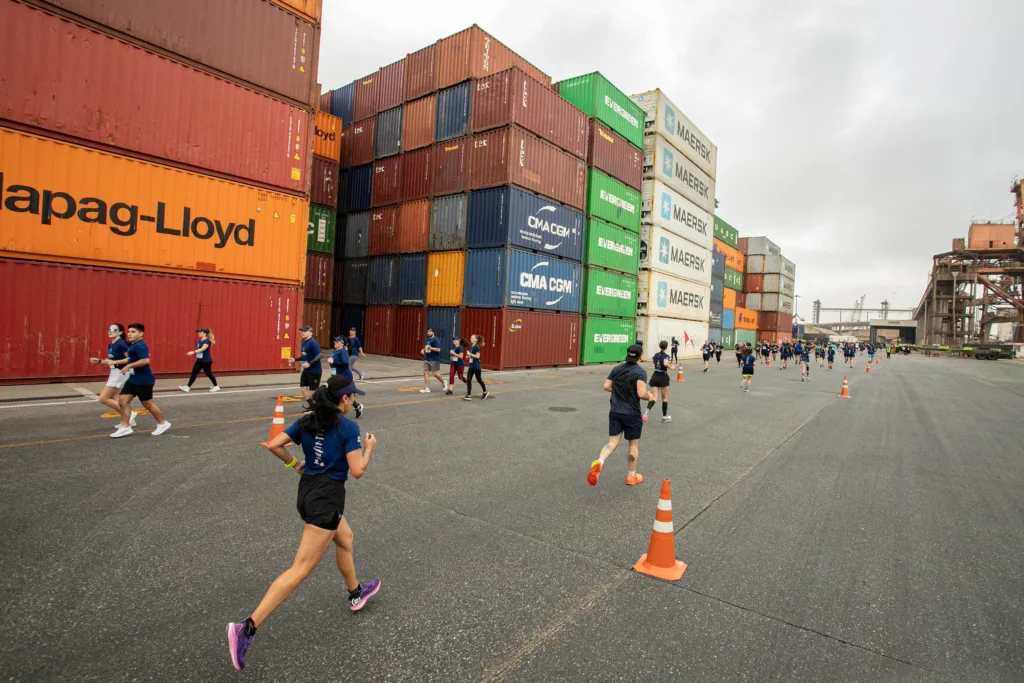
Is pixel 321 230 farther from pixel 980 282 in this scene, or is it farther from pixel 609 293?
pixel 980 282

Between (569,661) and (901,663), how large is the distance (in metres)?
2.00

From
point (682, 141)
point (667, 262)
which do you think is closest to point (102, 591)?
point (667, 262)

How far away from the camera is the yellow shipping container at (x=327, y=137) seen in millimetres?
26266

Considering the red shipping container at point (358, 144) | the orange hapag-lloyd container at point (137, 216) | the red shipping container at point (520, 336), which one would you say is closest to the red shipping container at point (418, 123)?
the red shipping container at point (358, 144)

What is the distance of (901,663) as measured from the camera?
300 centimetres

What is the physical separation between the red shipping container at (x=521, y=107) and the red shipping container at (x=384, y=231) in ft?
21.0

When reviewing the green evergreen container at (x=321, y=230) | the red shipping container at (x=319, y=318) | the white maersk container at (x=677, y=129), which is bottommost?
the red shipping container at (x=319, y=318)

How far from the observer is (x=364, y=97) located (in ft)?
90.7

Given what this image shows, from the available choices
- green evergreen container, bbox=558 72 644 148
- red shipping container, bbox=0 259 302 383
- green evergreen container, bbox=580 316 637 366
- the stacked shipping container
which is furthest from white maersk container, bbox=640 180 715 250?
red shipping container, bbox=0 259 302 383

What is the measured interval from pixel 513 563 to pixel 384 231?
79.1 feet

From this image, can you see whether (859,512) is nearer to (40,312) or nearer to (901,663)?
(901,663)

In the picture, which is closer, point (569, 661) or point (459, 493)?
point (569, 661)

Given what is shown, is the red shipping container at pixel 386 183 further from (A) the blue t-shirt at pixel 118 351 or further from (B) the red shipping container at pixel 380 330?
(A) the blue t-shirt at pixel 118 351

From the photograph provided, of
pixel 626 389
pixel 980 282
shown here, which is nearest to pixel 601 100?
pixel 626 389
